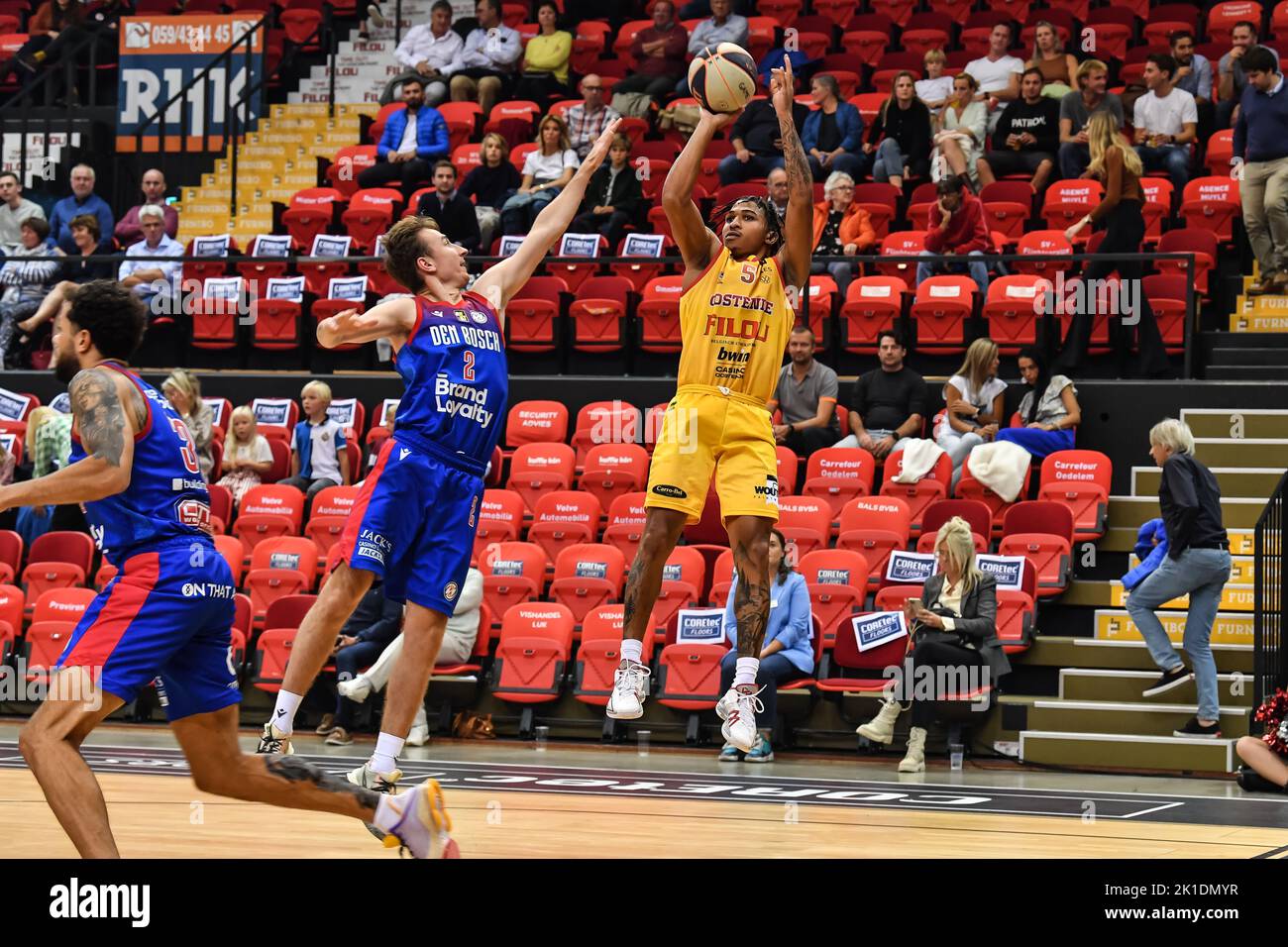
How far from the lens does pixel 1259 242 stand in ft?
47.8

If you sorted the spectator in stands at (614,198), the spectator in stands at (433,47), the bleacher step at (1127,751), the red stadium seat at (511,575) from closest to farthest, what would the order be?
the bleacher step at (1127,751), the red stadium seat at (511,575), the spectator in stands at (614,198), the spectator in stands at (433,47)

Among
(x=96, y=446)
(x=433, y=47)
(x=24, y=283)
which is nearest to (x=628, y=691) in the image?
(x=96, y=446)

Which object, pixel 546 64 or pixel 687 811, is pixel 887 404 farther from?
pixel 546 64

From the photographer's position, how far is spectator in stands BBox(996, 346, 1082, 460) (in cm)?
1348

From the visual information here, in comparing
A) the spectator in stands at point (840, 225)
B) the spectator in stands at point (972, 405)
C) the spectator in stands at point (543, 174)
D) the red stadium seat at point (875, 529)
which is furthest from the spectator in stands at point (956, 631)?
the spectator in stands at point (543, 174)

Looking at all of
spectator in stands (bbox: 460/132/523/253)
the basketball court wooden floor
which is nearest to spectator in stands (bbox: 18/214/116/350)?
spectator in stands (bbox: 460/132/523/253)

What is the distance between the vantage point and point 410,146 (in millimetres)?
18406

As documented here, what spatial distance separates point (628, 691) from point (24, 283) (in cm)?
1143

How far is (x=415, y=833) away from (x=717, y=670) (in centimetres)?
680

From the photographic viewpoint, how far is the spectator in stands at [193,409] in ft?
46.9

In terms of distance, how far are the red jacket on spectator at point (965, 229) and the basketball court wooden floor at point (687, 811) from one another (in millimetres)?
4949

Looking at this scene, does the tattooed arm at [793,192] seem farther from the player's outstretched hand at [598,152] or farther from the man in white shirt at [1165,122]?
the man in white shirt at [1165,122]

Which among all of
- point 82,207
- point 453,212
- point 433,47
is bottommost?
point 453,212
